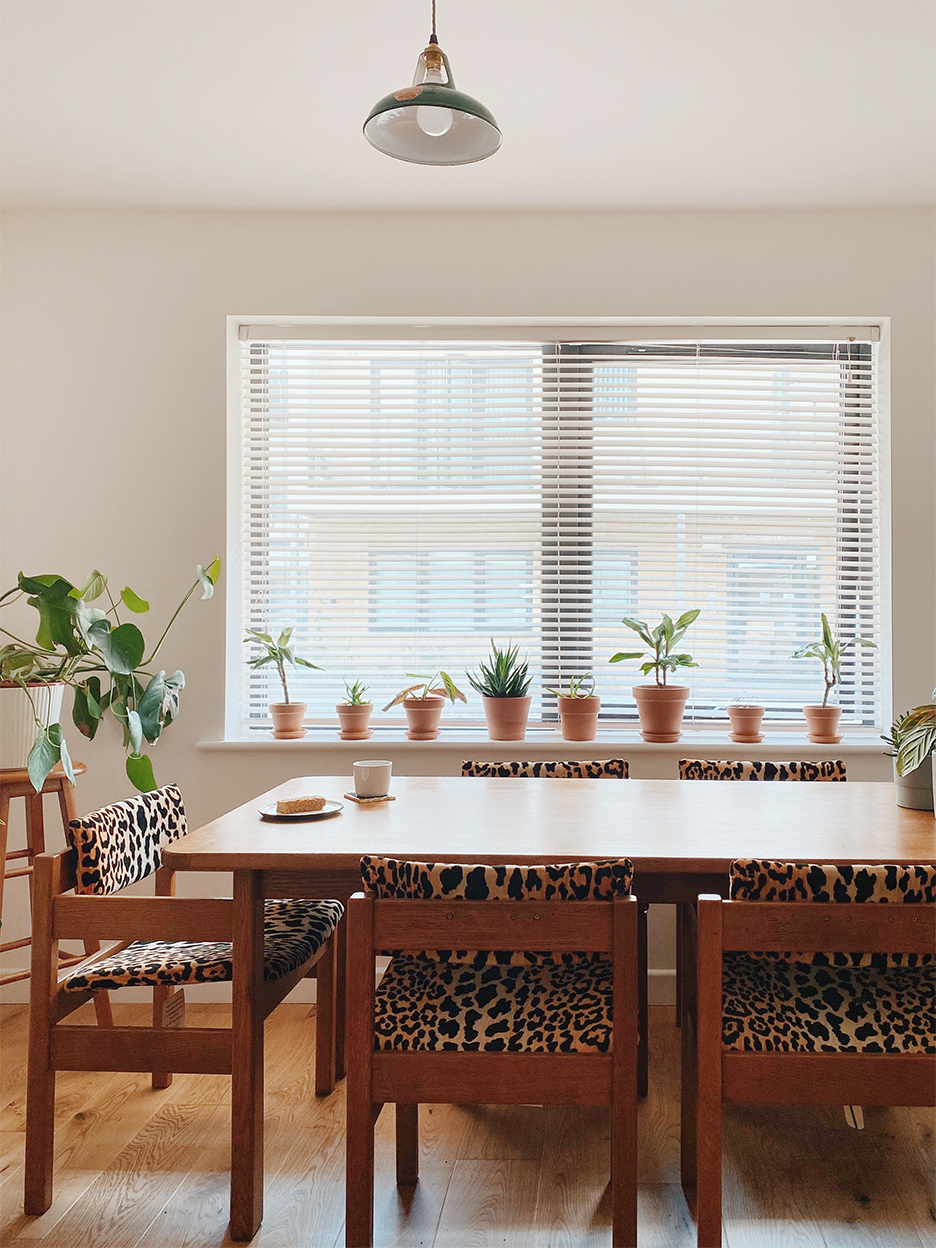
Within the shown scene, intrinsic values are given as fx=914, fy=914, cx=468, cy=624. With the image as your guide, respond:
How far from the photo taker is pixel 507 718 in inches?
134

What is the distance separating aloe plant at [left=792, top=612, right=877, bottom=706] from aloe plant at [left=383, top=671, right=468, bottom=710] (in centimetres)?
135

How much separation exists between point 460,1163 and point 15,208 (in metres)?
3.52

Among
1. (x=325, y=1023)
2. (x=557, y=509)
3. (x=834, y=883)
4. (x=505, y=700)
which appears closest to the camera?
(x=834, y=883)

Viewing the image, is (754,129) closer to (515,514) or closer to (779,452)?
(779,452)

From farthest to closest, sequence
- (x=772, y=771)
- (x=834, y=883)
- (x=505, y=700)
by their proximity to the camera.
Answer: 1. (x=505, y=700)
2. (x=772, y=771)
3. (x=834, y=883)

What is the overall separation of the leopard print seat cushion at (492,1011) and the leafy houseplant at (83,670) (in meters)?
1.32

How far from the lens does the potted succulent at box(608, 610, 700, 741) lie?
3389 mm

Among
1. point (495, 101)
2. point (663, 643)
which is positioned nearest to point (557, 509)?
point (663, 643)

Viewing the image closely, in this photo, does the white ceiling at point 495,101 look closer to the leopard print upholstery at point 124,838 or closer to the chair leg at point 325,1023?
the leopard print upholstery at point 124,838

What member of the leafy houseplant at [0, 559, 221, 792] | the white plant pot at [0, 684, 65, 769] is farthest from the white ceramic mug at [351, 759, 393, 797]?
the white plant pot at [0, 684, 65, 769]

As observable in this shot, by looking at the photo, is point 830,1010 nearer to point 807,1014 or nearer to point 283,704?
point 807,1014

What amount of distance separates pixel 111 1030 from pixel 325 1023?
29.0 inches

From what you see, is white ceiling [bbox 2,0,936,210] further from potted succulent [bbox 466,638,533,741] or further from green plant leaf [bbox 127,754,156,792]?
green plant leaf [bbox 127,754,156,792]

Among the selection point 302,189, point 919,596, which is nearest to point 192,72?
point 302,189
